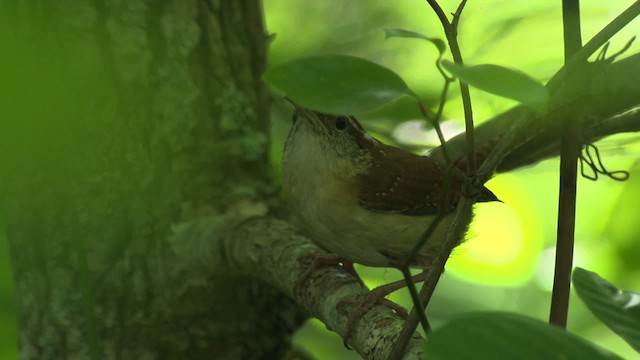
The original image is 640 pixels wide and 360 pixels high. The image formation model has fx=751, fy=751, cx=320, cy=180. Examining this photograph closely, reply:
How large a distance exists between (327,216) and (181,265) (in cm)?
45

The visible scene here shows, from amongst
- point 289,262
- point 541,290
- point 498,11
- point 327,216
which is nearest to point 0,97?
point 289,262

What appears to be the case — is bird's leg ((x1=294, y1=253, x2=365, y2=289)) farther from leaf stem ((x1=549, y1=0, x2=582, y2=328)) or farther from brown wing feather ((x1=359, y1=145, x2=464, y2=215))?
leaf stem ((x1=549, y1=0, x2=582, y2=328))

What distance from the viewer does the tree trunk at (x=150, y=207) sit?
6.62ft

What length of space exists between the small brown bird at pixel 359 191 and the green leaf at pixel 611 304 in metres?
1.30

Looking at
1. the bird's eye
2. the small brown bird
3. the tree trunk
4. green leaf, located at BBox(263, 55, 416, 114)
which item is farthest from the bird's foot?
green leaf, located at BBox(263, 55, 416, 114)

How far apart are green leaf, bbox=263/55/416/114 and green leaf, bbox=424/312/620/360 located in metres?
0.24

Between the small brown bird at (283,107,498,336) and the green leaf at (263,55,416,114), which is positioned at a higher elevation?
the green leaf at (263,55,416,114)

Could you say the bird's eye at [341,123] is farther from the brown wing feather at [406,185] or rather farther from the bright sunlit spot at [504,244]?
the bright sunlit spot at [504,244]

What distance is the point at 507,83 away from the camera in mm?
689

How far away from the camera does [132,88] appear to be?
2.08 meters

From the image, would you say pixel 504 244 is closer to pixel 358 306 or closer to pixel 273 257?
pixel 273 257

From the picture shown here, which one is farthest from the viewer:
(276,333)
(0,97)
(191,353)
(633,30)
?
(633,30)

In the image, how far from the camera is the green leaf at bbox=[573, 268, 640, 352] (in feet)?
2.56

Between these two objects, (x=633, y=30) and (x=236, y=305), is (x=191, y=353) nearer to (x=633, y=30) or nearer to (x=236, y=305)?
(x=236, y=305)
